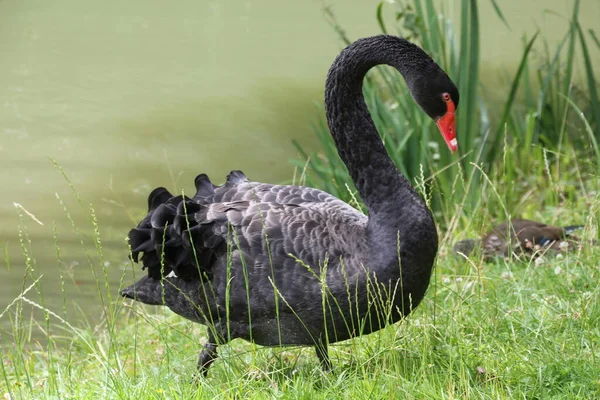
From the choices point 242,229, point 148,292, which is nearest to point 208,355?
point 148,292

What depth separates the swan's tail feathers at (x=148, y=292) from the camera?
10.8ft

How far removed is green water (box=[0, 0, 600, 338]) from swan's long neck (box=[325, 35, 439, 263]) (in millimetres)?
1747

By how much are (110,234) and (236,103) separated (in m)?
2.87

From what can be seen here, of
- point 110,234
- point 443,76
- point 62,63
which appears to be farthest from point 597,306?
point 62,63

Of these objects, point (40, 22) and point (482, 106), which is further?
point (40, 22)

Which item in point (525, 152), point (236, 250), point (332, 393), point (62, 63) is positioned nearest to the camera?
point (332, 393)

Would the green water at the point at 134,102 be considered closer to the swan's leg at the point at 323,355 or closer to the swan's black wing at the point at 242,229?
the swan's black wing at the point at 242,229

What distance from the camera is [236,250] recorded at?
3045mm

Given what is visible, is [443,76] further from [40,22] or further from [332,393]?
[40,22]

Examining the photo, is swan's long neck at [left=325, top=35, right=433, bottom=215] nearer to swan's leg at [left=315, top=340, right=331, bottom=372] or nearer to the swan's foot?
swan's leg at [left=315, top=340, right=331, bottom=372]

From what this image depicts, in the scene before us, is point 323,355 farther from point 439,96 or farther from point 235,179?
point 439,96

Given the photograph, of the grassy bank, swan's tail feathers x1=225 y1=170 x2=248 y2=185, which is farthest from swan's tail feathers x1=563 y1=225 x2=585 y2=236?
swan's tail feathers x1=225 y1=170 x2=248 y2=185

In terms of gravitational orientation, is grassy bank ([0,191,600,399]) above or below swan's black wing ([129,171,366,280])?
below

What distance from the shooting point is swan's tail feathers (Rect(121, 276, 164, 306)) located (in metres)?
3.29
